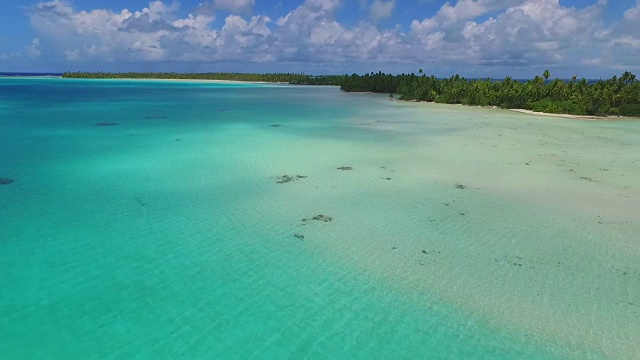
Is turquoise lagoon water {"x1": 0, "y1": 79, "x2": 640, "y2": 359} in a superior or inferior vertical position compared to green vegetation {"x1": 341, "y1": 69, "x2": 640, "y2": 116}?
inferior

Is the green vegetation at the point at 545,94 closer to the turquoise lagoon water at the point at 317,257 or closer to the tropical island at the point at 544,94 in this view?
the tropical island at the point at 544,94

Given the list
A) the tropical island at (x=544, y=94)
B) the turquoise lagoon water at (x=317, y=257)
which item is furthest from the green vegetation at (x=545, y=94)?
the turquoise lagoon water at (x=317, y=257)

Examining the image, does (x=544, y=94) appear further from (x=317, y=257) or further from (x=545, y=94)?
(x=317, y=257)

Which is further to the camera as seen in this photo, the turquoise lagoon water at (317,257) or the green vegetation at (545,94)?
the green vegetation at (545,94)

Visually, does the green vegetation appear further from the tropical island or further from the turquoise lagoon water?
the turquoise lagoon water

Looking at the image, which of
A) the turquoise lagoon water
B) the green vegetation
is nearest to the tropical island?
the green vegetation

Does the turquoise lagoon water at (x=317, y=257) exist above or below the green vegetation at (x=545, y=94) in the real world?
below

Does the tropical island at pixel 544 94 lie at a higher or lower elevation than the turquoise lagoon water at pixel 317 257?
higher

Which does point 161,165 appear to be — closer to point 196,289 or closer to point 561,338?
point 196,289

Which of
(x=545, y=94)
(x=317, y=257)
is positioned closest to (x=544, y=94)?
(x=545, y=94)
